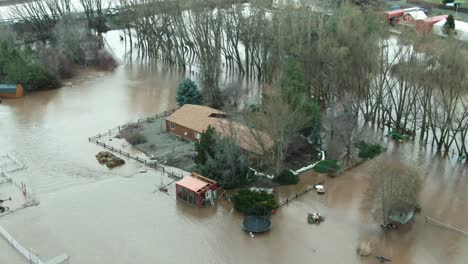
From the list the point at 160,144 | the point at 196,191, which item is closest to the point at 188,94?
the point at 160,144

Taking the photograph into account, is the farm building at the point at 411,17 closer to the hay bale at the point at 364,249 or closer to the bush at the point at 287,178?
the bush at the point at 287,178

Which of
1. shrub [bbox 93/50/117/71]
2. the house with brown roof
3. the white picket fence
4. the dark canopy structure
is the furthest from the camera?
shrub [bbox 93/50/117/71]

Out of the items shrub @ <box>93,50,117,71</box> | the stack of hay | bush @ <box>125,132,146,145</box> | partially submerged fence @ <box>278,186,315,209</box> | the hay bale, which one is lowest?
the hay bale

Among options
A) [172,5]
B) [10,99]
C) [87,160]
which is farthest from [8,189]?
[172,5]

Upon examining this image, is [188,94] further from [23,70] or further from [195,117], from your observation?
[23,70]

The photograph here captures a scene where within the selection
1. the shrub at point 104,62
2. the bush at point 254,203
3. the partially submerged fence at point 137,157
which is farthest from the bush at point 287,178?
the shrub at point 104,62

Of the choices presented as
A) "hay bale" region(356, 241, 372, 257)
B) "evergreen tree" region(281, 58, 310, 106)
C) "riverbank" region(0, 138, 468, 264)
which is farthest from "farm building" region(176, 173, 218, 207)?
"hay bale" region(356, 241, 372, 257)

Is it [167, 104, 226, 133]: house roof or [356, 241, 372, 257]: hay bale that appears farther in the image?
[167, 104, 226, 133]: house roof

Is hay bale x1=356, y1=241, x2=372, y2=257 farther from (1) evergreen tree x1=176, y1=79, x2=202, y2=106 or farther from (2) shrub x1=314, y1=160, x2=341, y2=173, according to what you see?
(1) evergreen tree x1=176, y1=79, x2=202, y2=106
